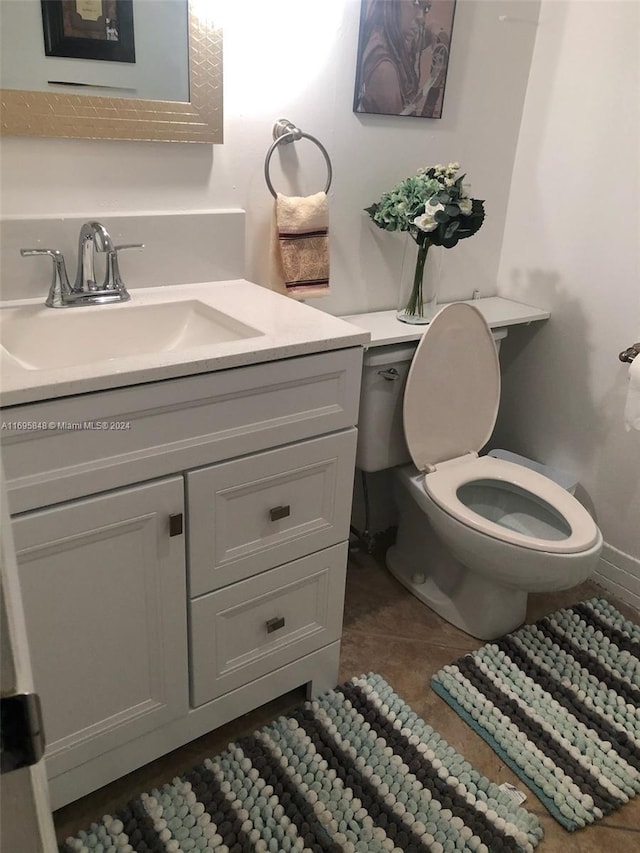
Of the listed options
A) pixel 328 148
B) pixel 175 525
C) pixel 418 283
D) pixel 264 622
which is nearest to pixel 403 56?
pixel 328 148

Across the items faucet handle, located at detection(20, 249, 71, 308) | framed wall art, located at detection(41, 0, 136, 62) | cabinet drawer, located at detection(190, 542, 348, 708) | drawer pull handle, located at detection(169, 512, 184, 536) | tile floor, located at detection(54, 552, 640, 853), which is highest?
framed wall art, located at detection(41, 0, 136, 62)

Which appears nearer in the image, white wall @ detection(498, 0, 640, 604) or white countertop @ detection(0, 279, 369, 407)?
white countertop @ detection(0, 279, 369, 407)

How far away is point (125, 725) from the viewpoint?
4.17ft

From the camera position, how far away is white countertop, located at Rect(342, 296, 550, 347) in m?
1.66

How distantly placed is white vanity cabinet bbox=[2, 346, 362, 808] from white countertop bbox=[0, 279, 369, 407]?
23 mm

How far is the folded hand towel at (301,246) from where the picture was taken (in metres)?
1.56

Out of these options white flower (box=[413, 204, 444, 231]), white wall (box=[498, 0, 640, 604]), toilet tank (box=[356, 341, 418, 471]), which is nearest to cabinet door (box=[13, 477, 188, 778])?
Answer: toilet tank (box=[356, 341, 418, 471])

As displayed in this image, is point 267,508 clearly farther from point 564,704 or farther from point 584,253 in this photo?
point 584,253

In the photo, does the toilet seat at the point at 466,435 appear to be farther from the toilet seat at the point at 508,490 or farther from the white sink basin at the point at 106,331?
the white sink basin at the point at 106,331

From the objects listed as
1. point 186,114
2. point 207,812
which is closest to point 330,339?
point 186,114

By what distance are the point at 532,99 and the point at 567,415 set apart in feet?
3.03

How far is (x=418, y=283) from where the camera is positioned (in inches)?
69.1

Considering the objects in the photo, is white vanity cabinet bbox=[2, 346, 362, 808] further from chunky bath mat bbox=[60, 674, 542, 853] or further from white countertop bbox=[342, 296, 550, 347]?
white countertop bbox=[342, 296, 550, 347]

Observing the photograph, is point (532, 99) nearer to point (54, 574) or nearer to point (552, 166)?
point (552, 166)
